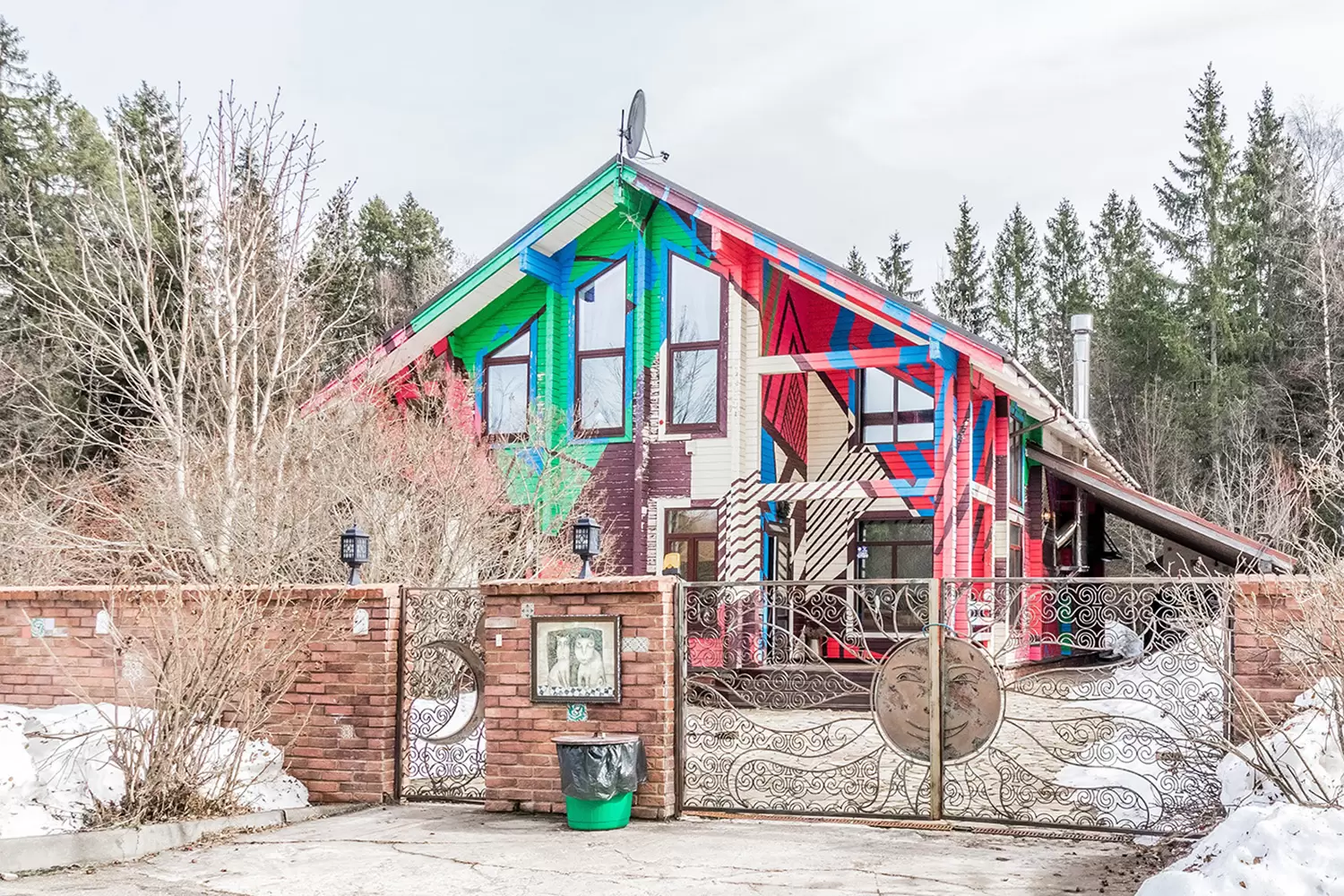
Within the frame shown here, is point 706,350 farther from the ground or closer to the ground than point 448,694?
farther from the ground

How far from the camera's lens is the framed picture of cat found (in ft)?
28.7

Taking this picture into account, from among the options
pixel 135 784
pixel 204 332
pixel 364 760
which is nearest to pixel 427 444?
pixel 204 332

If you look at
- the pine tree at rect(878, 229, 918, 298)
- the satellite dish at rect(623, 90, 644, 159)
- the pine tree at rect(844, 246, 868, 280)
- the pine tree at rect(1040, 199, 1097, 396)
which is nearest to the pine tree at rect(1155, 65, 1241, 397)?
the pine tree at rect(1040, 199, 1097, 396)

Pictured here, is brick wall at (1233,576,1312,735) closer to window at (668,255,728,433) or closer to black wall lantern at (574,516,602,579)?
black wall lantern at (574,516,602,579)

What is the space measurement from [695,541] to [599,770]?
10142 millimetres

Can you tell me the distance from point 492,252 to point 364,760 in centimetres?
1085

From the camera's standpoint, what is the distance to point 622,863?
724 cm

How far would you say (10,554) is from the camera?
16.0 metres

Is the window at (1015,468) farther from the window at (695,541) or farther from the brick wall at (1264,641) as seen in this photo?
the brick wall at (1264,641)

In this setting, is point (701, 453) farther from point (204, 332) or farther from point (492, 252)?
point (204, 332)

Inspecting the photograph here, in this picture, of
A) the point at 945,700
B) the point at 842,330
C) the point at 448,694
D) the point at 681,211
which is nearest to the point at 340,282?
the point at 681,211

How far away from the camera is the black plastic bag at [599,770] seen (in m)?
8.19

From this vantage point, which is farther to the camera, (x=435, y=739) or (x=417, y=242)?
(x=417, y=242)

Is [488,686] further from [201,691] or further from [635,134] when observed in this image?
[635,134]
